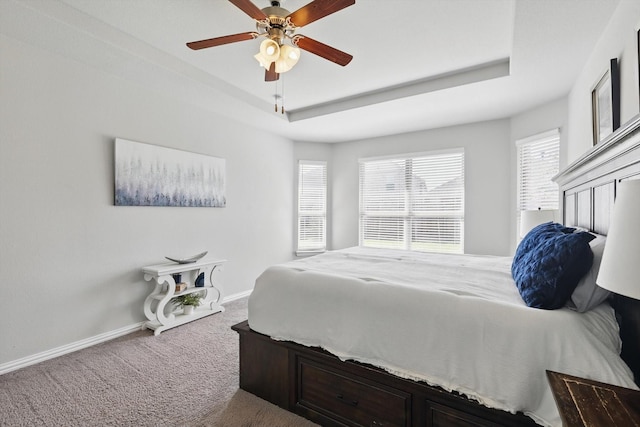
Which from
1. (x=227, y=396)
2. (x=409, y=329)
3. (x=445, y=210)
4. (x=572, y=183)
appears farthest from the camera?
(x=445, y=210)

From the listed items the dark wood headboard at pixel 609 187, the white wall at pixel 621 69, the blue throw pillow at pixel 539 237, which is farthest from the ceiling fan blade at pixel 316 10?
the blue throw pillow at pixel 539 237

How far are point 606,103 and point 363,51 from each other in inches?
72.8

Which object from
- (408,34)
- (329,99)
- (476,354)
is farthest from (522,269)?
(329,99)

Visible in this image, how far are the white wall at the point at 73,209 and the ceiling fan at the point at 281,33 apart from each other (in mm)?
1535

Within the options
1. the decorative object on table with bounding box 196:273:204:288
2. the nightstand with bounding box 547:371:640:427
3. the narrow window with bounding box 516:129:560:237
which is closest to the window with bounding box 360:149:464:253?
the narrow window with bounding box 516:129:560:237

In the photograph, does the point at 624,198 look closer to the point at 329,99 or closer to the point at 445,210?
the point at 329,99

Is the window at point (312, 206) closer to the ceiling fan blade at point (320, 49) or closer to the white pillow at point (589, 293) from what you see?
the ceiling fan blade at point (320, 49)

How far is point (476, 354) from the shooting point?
1.29 m

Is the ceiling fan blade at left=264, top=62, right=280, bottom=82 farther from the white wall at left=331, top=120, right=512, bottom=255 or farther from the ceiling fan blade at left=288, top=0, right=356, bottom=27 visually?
the white wall at left=331, top=120, right=512, bottom=255

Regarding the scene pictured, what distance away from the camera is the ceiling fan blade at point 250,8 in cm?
164

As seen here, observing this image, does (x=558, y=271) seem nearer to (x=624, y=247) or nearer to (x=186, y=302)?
(x=624, y=247)

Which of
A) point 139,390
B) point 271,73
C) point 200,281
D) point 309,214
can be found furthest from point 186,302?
point 309,214

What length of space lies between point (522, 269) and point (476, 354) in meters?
0.58

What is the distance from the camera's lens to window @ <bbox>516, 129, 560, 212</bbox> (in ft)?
10.8
